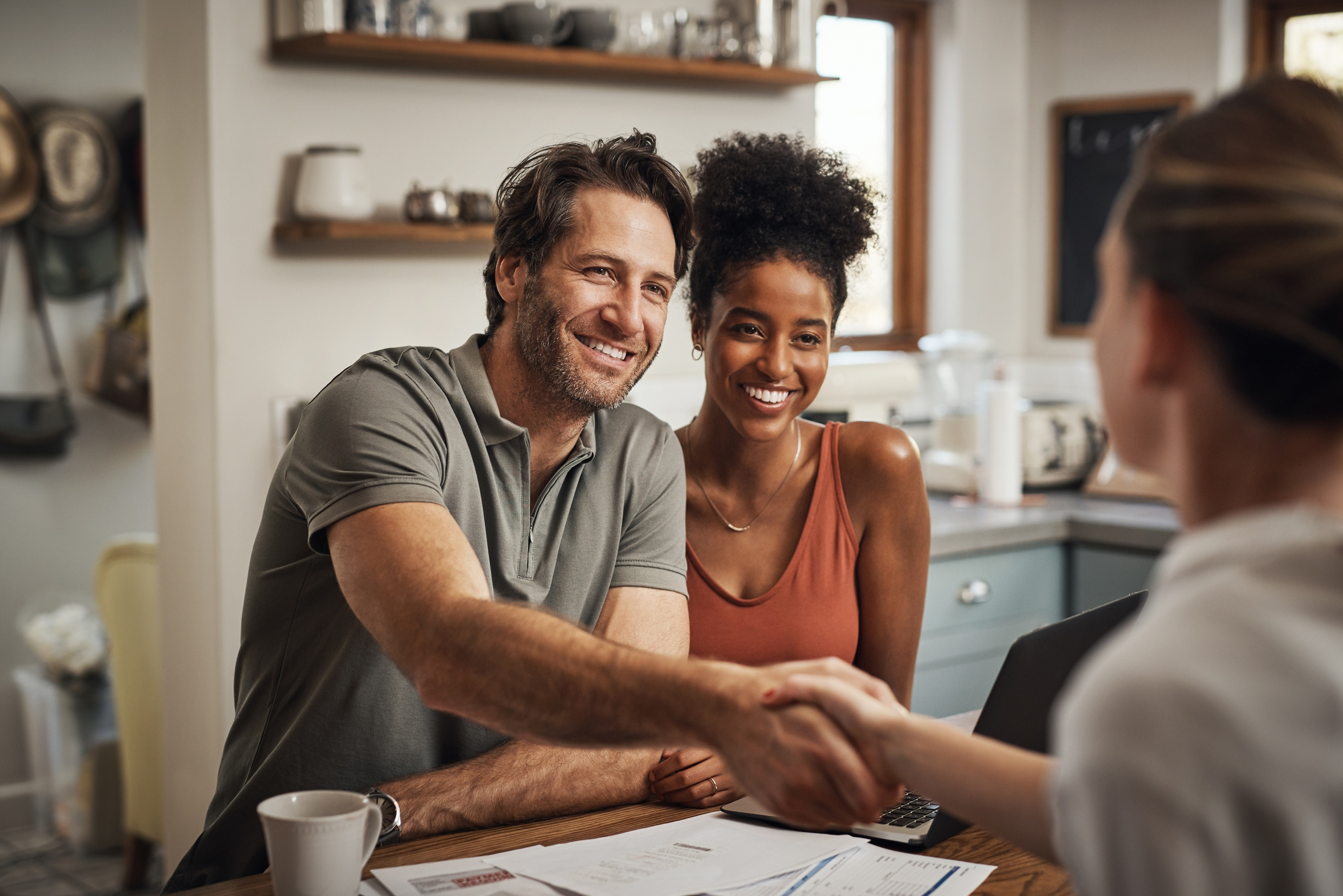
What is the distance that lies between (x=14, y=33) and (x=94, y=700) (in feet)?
6.52

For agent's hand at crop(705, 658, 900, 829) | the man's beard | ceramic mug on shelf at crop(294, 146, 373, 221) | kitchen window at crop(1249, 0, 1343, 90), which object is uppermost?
kitchen window at crop(1249, 0, 1343, 90)

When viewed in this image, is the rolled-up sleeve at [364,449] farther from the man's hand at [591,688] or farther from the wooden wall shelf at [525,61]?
the wooden wall shelf at [525,61]

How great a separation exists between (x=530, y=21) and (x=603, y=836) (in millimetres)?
2109

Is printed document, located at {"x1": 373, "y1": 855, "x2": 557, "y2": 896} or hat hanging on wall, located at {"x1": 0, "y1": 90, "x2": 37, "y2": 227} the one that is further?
hat hanging on wall, located at {"x1": 0, "y1": 90, "x2": 37, "y2": 227}

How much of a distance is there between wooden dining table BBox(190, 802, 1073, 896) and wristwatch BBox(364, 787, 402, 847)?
0.07 ft

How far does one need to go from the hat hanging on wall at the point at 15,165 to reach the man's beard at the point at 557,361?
2.74 meters

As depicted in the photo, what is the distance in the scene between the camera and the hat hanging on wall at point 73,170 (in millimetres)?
3951

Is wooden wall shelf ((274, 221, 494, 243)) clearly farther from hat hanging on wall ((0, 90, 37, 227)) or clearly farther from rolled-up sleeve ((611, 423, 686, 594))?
hat hanging on wall ((0, 90, 37, 227))

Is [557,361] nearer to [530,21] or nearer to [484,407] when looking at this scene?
[484,407]

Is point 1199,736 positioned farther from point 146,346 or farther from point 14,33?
point 14,33

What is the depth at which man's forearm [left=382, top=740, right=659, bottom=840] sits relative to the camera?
4.61 feet

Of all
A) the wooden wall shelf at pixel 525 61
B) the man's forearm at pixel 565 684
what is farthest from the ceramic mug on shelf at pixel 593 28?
the man's forearm at pixel 565 684

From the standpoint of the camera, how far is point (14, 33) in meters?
3.90

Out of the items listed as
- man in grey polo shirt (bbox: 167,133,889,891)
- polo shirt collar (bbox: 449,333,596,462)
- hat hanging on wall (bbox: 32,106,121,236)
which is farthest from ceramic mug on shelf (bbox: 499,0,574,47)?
hat hanging on wall (bbox: 32,106,121,236)
